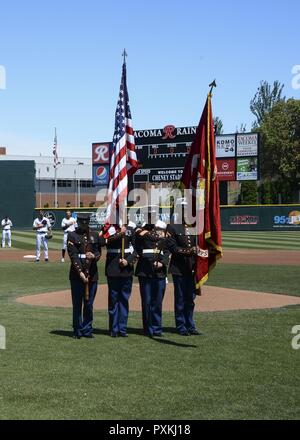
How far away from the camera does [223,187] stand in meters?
51.8

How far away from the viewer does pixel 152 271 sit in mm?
9477

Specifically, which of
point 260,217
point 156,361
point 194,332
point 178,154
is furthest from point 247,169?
point 156,361

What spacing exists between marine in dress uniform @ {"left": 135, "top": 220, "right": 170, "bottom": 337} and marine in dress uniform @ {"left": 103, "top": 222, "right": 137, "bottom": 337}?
181 millimetres

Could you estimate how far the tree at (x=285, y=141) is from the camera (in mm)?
65375

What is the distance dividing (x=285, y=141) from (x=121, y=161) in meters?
58.0

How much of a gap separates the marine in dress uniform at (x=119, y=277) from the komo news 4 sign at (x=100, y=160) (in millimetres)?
42318

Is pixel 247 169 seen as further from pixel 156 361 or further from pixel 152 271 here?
pixel 156 361

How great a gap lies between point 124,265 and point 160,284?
649mm

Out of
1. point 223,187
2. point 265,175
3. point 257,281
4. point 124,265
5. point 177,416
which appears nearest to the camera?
point 177,416

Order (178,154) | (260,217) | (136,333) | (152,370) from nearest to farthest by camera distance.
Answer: (152,370)
(136,333)
(178,154)
(260,217)
